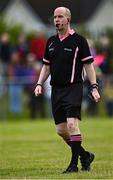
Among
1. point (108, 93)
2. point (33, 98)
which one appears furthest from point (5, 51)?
point (108, 93)

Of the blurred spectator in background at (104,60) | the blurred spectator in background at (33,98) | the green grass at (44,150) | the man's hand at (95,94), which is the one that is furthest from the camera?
the blurred spectator in background at (104,60)

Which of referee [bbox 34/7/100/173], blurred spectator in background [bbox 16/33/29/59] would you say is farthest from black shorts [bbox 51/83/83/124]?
blurred spectator in background [bbox 16/33/29/59]

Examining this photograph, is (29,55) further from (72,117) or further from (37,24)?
(37,24)

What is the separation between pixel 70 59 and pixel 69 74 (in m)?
0.20

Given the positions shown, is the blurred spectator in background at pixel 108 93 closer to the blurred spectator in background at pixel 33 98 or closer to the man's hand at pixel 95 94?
the blurred spectator in background at pixel 33 98

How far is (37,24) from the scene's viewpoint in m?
53.7

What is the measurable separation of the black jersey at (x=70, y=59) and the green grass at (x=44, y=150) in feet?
4.13

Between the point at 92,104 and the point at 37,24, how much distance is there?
27075 millimetres

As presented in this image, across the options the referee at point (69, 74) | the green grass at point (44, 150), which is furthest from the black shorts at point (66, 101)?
the green grass at point (44, 150)

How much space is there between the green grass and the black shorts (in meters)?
0.76

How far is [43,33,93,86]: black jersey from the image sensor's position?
11.9 meters

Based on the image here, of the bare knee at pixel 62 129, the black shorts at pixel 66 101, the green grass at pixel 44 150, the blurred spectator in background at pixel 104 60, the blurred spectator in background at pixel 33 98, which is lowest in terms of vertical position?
the green grass at pixel 44 150

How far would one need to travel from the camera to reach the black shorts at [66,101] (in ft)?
38.8

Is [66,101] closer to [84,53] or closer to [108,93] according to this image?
[84,53]
